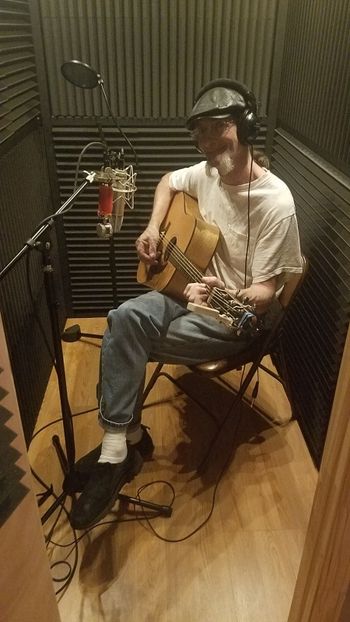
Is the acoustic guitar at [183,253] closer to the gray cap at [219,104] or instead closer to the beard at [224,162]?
the beard at [224,162]

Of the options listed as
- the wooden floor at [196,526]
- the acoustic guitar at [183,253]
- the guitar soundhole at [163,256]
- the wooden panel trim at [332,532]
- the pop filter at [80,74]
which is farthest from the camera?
the guitar soundhole at [163,256]

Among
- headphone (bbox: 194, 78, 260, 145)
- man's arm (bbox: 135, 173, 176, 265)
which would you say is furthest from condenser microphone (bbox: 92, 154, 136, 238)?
headphone (bbox: 194, 78, 260, 145)

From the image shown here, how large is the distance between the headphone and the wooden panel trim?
42.7 inches

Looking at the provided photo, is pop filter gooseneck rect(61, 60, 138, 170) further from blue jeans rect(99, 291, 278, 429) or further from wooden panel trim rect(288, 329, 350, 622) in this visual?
wooden panel trim rect(288, 329, 350, 622)

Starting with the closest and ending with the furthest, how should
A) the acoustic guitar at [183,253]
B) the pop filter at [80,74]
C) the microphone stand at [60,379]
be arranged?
the microphone stand at [60,379], the pop filter at [80,74], the acoustic guitar at [183,253]

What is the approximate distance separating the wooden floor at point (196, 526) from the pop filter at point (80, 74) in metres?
1.40

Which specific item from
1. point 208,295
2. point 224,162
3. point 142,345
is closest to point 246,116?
point 224,162

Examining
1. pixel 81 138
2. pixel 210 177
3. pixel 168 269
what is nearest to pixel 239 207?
pixel 210 177

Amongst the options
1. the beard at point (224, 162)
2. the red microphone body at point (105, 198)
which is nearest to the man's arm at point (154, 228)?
the red microphone body at point (105, 198)

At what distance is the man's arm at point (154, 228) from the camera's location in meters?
2.06

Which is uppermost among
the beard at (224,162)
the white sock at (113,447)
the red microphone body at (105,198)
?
the beard at (224,162)

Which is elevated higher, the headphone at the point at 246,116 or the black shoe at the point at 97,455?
the headphone at the point at 246,116

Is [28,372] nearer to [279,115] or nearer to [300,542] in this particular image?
[300,542]

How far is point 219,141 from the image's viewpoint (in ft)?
5.87
